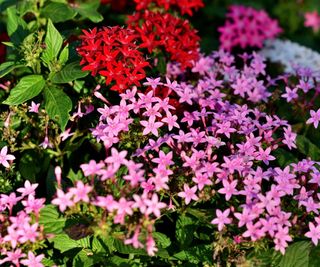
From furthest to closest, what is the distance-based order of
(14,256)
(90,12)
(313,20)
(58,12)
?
1. (313,20)
2. (90,12)
3. (58,12)
4. (14,256)

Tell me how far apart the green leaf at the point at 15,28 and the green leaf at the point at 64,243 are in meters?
1.01

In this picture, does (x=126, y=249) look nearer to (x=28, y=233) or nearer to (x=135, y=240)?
(x=135, y=240)

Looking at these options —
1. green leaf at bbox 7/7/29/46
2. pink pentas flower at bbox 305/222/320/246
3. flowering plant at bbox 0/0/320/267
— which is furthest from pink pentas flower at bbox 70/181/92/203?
green leaf at bbox 7/7/29/46

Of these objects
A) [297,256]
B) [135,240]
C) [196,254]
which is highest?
[135,240]

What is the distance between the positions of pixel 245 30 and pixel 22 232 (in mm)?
2265

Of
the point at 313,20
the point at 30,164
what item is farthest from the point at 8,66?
the point at 313,20

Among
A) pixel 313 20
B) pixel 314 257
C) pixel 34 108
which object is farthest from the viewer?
pixel 313 20

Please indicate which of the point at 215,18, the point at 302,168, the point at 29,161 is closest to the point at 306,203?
the point at 302,168

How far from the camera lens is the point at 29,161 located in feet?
7.46

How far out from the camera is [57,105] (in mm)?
2143

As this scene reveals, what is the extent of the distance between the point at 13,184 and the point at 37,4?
1169mm

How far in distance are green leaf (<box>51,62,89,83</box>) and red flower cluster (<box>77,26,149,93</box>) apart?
0.15ft

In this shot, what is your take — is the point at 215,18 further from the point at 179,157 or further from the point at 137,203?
the point at 137,203

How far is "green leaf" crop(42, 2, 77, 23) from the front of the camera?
270 centimetres
